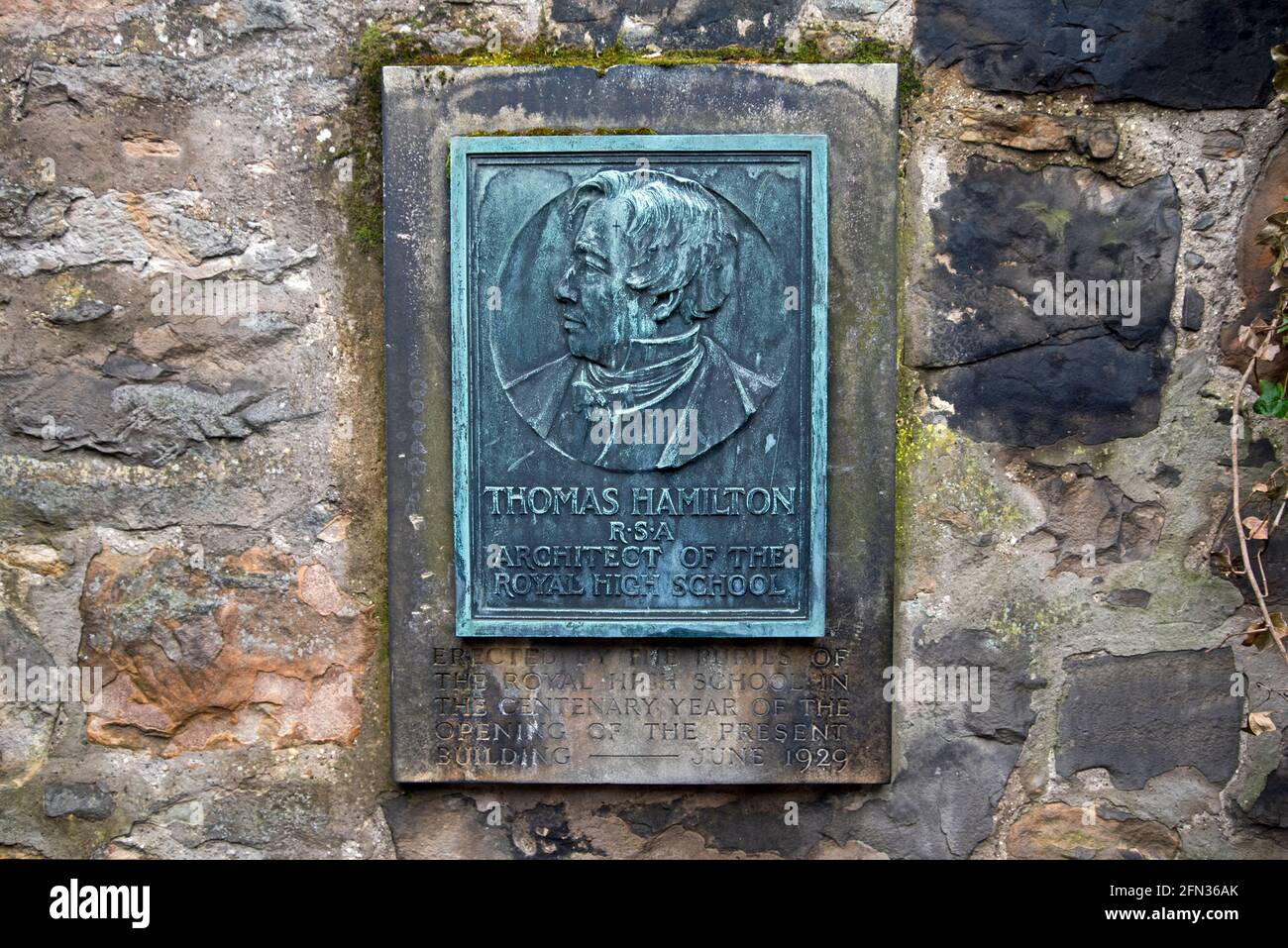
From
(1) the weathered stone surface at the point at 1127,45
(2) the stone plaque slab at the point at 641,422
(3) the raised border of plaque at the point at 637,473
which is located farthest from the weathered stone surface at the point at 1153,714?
(1) the weathered stone surface at the point at 1127,45

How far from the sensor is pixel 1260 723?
2479 mm

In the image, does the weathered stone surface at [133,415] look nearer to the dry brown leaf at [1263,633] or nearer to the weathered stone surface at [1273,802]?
the dry brown leaf at [1263,633]

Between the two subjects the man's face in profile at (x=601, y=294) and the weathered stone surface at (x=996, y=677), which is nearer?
the man's face in profile at (x=601, y=294)

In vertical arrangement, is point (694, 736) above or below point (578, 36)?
below

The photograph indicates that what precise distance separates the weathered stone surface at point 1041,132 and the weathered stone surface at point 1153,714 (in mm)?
1218

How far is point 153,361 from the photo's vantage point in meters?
2.49

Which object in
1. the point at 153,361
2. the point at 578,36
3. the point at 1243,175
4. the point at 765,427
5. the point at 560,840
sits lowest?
the point at 560,840

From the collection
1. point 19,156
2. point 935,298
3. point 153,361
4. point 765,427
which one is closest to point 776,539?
point 765,427

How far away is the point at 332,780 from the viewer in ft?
8.35

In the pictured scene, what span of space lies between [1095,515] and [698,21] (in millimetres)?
1506

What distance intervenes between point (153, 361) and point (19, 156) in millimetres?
571

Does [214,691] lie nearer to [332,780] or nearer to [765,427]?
[332,780]

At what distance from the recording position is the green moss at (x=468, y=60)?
2.43 metres

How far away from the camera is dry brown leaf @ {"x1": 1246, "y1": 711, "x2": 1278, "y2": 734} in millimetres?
2477
